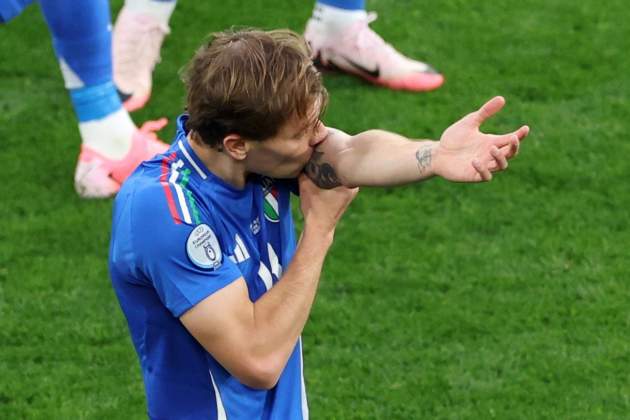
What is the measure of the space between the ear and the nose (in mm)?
169

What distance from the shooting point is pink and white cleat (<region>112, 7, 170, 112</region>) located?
5.34 m

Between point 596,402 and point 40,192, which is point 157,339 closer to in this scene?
point 596,402

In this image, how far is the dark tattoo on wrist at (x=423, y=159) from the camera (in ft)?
7.65

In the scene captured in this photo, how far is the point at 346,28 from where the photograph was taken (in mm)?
5539

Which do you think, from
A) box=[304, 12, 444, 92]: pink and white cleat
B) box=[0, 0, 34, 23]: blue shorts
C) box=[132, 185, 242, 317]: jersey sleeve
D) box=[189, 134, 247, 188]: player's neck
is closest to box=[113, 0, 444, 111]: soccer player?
box=[304, 12, 444, 92]: pink and white cleat

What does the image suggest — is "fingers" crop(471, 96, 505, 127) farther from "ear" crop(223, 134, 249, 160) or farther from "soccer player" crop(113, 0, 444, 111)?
"soccer player" crop(113, 0, 444, 111)

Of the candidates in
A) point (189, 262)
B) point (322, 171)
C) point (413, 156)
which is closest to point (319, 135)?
point (322, 171)

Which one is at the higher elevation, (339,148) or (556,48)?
(339,148)

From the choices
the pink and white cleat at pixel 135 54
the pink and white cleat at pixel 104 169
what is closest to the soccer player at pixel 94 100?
the pink and white cleat at pixel 104 169

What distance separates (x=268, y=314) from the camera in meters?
2.31

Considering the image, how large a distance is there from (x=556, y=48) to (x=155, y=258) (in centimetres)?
387

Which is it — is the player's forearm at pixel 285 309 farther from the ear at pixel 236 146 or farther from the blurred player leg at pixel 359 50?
the blurred player leg at pixel 359 50

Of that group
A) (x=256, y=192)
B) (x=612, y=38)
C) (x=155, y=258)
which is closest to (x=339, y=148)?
(x=256, y=192)

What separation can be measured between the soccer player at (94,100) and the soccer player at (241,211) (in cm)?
225
